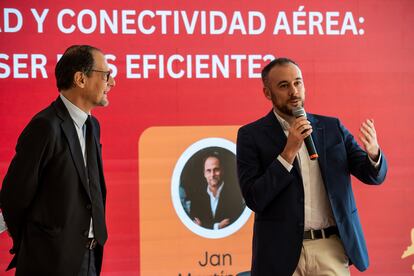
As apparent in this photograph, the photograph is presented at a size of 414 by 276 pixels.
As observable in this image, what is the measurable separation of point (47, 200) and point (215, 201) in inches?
63.0

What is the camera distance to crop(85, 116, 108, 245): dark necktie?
90.3 inches

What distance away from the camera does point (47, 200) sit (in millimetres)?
2227

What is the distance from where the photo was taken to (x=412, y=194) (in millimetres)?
3828

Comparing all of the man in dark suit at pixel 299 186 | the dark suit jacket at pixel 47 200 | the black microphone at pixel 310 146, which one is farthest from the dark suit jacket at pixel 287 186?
the dark suit jacket at pixel 47 200

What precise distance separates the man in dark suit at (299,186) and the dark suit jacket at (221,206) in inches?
45.6

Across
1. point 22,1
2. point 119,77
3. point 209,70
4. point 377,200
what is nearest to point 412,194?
point 377,200

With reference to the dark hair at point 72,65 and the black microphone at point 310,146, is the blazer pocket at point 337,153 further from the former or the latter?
the dark hair at point 72,65

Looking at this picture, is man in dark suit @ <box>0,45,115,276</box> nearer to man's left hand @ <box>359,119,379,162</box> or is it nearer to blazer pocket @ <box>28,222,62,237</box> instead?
blazer pocket @ <box>28,222,62,237</box>

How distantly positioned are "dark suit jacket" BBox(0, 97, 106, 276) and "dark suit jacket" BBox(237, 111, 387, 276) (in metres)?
0.69

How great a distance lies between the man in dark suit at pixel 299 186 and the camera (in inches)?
93.0

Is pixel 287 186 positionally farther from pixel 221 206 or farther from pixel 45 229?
pixel 221 206

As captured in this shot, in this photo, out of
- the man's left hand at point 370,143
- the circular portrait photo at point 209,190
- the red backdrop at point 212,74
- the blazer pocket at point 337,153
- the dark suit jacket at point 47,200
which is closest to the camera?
the dark suit jacket at point 47,200

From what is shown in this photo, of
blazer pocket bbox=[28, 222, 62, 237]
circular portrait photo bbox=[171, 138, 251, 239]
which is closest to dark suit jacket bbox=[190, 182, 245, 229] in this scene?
circular portrait photo bbox=[171, 138, 251, 239]

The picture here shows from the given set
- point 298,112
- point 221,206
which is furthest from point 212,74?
point 298,112
